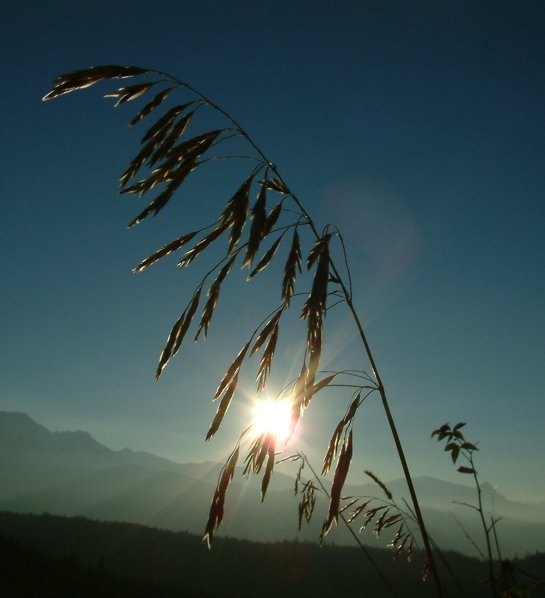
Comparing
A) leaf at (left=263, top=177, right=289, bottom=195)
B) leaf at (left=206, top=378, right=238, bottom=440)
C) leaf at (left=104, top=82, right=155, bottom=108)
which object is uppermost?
leaf at (left=104, top=82, right=155, bottom=108)

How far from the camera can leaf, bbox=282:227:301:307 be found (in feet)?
4.83

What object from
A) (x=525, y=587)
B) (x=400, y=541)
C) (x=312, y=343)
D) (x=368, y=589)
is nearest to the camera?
(x=312, y=343)

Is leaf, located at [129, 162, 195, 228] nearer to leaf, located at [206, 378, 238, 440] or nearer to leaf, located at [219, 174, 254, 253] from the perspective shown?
leaf, located at [219, 174, 254, 253]

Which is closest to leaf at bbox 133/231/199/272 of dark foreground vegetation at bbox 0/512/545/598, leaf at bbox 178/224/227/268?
leaf at bbox 178/224/227/268

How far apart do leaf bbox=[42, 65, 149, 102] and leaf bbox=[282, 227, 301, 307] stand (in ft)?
3.20

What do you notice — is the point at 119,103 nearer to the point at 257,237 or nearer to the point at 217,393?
the point at 257,237

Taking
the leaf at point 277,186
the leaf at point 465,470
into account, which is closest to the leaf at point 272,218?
the leaf at point 277,186

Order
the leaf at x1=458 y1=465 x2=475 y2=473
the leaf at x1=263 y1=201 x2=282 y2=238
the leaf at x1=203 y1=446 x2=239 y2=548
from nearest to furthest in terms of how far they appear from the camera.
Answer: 1. the leaf at x1=203 y1=446 x2=239 y2=548
2. the leaf at x1=263 y1=201 x2=282 y2=238
3. the leaf at x1=458 y1=465 x2=475 y2=473

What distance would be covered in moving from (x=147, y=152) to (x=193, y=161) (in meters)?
0.19

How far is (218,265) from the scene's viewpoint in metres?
1.63

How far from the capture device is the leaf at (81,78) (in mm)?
1608

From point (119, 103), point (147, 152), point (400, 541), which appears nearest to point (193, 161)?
point (147, 152)

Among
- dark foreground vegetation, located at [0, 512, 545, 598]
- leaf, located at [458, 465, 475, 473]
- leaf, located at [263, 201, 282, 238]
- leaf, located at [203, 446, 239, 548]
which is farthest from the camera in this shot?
dark foreground vegetation, located at [0, 512, 545, 598]

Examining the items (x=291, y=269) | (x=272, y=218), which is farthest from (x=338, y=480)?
(x=272, y=218)
